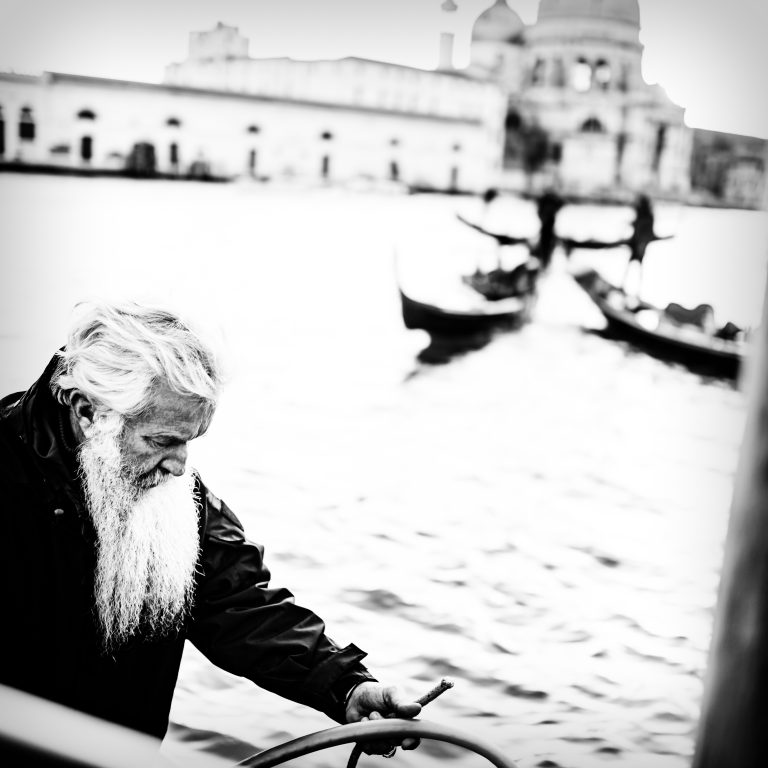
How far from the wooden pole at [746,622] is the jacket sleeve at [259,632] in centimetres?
91

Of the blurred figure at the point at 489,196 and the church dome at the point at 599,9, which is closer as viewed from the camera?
the church dome at the point at 599,9

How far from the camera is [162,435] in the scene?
130 centimetres

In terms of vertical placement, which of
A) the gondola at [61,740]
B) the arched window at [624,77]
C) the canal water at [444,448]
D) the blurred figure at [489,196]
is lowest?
the canal water at [444,448]

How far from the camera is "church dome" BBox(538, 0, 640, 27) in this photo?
3.37m

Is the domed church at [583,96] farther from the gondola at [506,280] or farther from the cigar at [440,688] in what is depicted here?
the cigar at [440,688]

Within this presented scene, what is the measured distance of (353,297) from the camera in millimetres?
5848

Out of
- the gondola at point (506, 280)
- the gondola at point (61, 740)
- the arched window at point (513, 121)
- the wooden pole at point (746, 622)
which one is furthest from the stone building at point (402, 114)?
the gondola at point (61, 740)

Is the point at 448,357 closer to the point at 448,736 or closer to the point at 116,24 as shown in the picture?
the point at 116,24

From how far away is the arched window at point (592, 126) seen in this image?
3.77m

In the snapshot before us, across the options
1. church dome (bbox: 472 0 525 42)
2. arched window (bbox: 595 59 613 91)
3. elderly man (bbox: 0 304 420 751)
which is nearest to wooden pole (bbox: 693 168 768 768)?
elderly man (bbox: 0 304 420 751)

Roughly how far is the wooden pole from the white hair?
920 mm

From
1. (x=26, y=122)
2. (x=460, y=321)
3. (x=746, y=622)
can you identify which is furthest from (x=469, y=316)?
(x=746, y=622)

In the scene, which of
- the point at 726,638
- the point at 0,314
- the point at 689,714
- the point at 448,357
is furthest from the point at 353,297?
the point at 726,638

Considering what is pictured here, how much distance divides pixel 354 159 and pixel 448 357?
2.14 m
